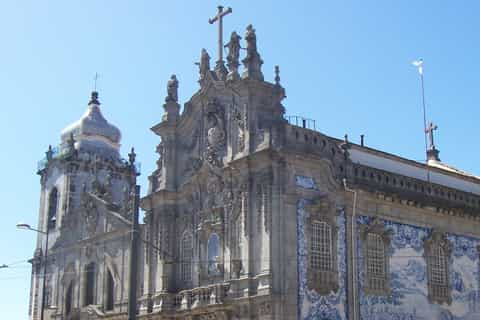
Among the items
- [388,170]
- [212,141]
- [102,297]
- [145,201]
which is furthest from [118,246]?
[388,170]

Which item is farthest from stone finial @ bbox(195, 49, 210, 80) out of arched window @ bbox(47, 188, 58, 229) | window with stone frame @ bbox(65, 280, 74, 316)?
arched window @ bbox(47, 188, 58, 229)

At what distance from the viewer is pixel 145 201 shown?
120 feet

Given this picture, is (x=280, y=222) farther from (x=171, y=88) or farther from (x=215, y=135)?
(x=171, y=88)

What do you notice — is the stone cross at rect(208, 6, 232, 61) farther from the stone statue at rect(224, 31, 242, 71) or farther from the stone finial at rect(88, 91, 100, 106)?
the stone finial at rect(88, 91, 100, 106)

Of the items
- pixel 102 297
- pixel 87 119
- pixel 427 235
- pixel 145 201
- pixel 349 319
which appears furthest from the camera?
pixel 87 119

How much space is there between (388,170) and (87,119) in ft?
77.8

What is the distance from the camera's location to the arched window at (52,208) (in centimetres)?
4955

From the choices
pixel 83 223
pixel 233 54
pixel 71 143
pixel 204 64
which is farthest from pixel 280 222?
pixel 71 143

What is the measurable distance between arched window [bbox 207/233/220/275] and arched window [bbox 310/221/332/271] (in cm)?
419

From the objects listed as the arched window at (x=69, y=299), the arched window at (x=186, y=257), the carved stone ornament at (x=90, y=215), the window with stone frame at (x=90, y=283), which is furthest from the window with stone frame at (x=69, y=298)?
the arched window at (x=186, y=257)

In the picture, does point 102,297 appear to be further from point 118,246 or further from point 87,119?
point 87,119

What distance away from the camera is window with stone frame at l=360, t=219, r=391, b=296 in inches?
1214

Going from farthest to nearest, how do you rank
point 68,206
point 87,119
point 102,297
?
point 87,119
point 68,206
point 102,297

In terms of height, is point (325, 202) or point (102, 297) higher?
point (325, 202)
